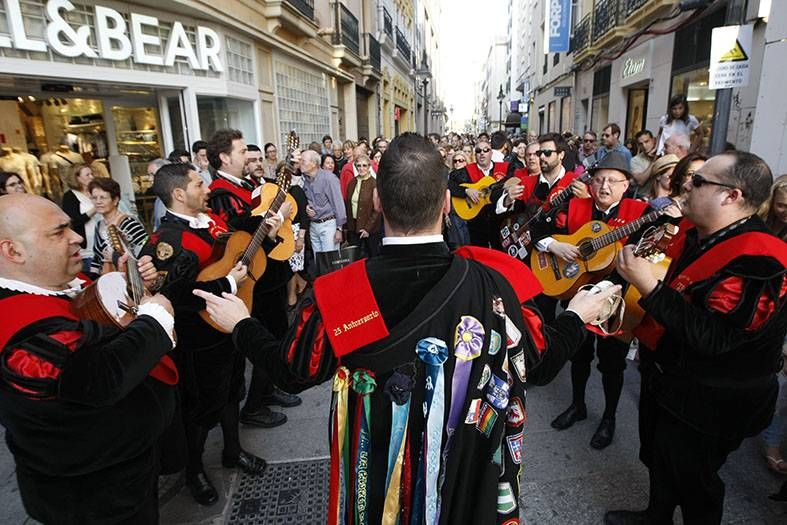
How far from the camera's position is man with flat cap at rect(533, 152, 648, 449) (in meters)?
3.21

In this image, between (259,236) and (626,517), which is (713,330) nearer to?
(626,517)

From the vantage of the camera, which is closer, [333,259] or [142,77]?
[142,77]

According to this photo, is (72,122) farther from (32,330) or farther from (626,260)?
(626,260)

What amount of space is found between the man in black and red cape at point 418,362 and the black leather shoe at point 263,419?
7.63 feet

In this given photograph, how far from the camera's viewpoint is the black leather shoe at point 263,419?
3627 millimetres

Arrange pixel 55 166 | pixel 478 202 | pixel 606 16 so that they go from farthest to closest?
pixel 606 16 → pixel 55 166 → pixel 478 202

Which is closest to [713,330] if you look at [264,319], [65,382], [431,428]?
[431,428]

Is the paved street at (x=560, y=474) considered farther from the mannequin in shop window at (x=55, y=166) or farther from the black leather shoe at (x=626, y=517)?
the mannequin in shop window at (x=55, y=166)

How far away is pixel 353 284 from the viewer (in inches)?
52.7

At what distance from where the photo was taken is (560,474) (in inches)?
118

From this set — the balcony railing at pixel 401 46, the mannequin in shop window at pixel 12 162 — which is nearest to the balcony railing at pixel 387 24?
the balcony railing at pixel 401 46

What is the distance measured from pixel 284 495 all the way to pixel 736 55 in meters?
5.98

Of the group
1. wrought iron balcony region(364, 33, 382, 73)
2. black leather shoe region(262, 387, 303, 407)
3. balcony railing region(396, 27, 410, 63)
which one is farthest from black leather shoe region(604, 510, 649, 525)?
balcony railing region(396, 27, 410, 63)

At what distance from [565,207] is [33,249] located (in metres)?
3.47
